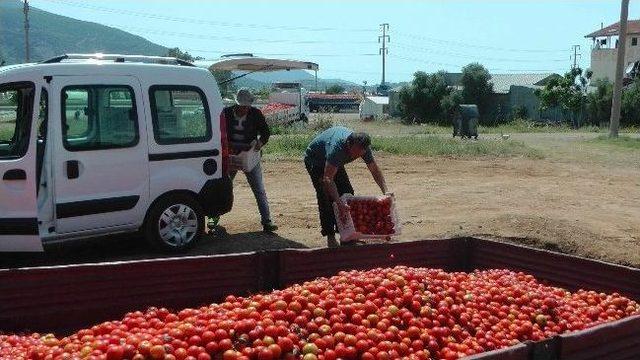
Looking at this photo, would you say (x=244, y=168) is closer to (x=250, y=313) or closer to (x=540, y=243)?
(x=540, y=243)

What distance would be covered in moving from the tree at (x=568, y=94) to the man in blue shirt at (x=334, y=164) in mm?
44017

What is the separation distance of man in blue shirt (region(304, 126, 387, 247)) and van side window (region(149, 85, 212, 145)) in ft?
4.24

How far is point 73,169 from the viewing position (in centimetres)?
685

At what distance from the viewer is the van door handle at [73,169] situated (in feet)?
22.4

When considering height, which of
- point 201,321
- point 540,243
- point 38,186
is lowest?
point 540,243

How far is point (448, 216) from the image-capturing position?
34.3 feet

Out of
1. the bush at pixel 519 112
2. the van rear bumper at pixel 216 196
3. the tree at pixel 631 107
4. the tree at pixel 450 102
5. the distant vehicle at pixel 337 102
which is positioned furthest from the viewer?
the distant vehicle at pixel 337 102

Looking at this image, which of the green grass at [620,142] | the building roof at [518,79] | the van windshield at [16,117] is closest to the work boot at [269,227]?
the van windshield at [16,117]

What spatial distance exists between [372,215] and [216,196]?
1.87m

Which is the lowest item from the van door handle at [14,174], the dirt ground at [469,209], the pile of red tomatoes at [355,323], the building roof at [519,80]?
the dirt ground at [469,209]

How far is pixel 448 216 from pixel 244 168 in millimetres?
3490

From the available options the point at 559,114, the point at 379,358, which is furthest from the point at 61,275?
the point at 559,114

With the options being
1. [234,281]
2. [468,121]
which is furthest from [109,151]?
[468,121]

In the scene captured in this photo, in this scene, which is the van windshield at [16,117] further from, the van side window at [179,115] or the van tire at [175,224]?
the van tire at [175,224]
